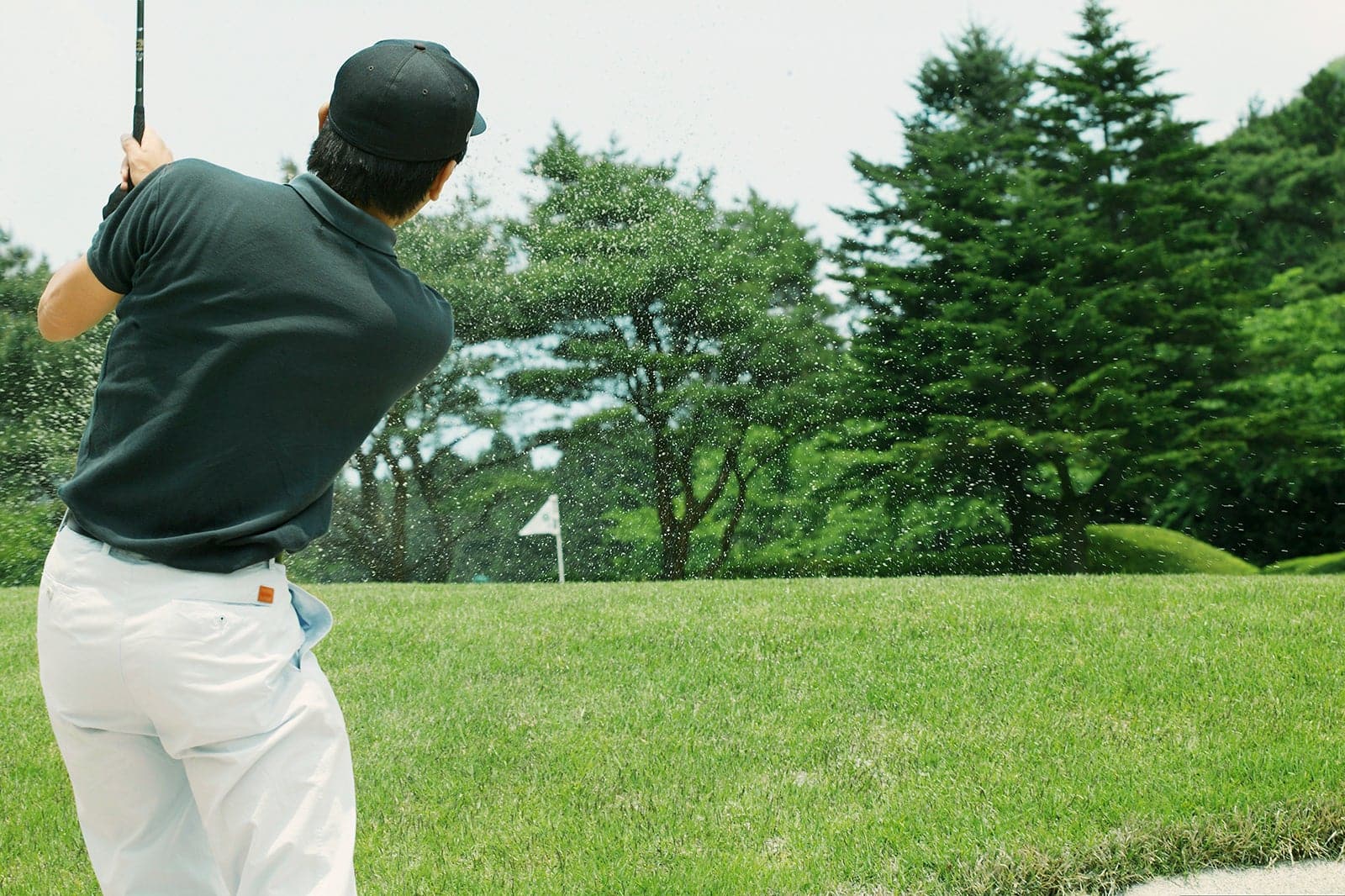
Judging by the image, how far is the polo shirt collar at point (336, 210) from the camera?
1.43 m

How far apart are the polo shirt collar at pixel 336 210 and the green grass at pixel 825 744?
1956 millimetres

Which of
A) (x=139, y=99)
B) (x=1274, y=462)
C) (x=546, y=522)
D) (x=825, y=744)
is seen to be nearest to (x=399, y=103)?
(x=139, y=99)

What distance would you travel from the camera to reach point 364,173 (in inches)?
58.8

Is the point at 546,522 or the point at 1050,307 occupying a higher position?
the point at 1050,307

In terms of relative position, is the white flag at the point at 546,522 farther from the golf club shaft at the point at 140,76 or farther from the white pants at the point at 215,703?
the white pants at the point at 215,703

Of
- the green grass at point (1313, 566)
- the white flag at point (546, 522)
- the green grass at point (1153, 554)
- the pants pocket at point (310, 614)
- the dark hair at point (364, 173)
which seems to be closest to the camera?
the dark hair at point (364, 173)

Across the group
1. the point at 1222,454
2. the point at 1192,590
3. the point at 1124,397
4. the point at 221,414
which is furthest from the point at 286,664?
the point at 1222,454

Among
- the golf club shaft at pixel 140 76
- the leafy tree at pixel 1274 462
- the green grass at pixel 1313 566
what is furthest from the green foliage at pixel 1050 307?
the golf club shaft at pixel 140 76


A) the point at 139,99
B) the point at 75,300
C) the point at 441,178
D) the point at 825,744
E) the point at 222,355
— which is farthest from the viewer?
the point at 825,744

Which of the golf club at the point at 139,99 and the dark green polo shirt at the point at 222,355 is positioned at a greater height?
the golf club at the point at 139,99

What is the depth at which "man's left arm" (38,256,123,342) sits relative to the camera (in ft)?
4.77

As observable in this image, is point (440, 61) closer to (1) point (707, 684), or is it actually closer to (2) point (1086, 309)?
(1) point (707, 684)

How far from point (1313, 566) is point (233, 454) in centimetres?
1601

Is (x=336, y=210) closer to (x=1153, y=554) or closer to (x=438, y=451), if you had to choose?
(x=1153, y=554)
